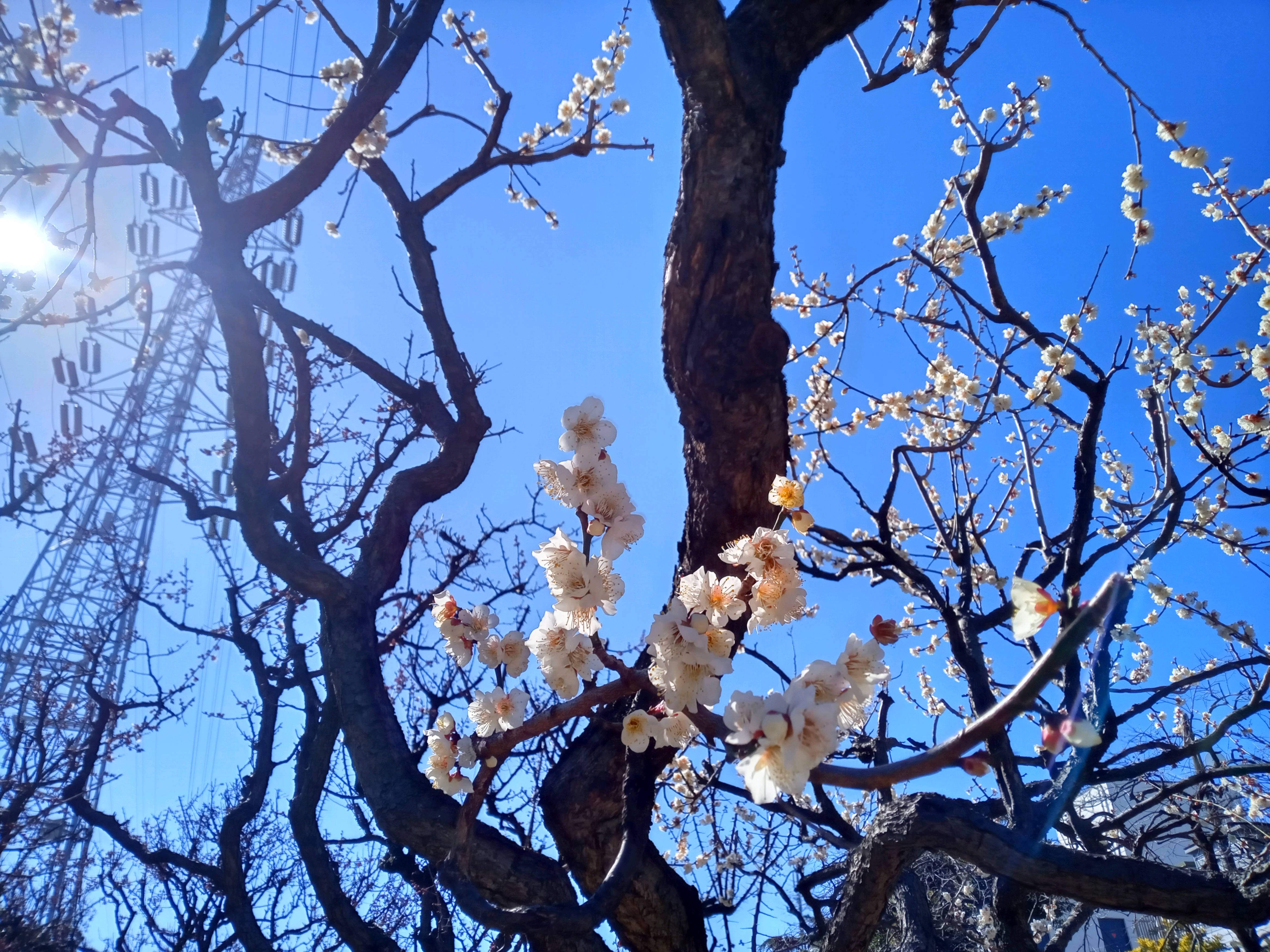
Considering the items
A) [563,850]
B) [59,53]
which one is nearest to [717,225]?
[563,850]

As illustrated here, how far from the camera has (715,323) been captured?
2057mm

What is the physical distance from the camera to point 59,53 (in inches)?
153

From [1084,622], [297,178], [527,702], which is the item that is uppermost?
[297,178]

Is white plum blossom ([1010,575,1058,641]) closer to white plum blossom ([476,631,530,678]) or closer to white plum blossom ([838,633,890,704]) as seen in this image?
white plum blossom ([838,633,890,704])

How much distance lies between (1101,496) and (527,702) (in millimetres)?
3958

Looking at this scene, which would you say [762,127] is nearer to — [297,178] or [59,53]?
[297,178]

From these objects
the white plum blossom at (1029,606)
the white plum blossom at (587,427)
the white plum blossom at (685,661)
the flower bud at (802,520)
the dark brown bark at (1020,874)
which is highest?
the white plum blossom at (587,427)

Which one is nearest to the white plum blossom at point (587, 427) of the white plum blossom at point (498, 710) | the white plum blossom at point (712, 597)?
the white plum blossom at point (712, 597)

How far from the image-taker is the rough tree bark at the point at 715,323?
205 cm

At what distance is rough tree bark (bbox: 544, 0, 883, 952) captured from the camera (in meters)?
2.05

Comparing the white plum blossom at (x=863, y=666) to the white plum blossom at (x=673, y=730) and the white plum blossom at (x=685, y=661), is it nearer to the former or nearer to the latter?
the white plum blossom at (x=685, y=661)

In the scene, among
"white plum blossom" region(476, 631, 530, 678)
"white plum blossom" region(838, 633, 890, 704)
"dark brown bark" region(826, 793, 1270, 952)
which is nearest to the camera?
"white plum blossom" region(838, 633, 890, 704)

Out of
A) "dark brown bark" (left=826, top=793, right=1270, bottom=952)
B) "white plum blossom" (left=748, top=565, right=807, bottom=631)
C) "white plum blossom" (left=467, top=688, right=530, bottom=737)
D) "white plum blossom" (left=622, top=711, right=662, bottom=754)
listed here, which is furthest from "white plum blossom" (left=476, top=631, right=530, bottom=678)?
"dark brown bark" (left=826, top=793, right=1270, bottom=952)

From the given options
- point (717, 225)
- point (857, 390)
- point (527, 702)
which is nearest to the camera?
point (527, 702)
